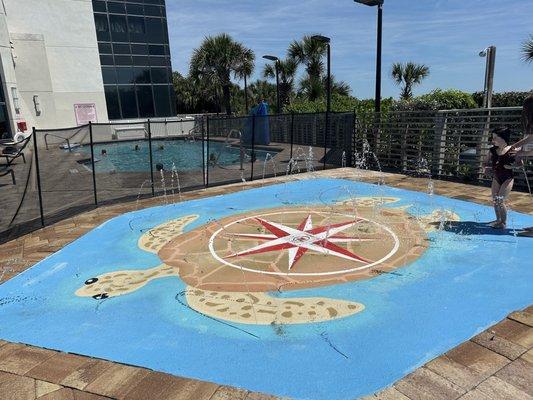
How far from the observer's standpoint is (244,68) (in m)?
35.2

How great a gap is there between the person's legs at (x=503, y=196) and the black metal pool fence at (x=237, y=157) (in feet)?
12.1

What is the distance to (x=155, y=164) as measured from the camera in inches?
583

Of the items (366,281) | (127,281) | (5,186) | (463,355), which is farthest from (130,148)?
(463,355)

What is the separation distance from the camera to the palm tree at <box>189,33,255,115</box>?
3406cm

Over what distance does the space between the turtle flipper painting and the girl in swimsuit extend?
0.59 metres

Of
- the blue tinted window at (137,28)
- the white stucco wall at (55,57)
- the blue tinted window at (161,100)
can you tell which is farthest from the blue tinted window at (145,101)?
the blue tinted window at (137,28)

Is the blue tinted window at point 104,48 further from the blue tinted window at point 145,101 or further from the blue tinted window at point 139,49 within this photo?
the blue tinted window at point 145,101

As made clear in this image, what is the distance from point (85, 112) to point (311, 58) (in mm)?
18610

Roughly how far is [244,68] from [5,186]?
91.9 ft

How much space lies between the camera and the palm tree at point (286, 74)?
33312 mm

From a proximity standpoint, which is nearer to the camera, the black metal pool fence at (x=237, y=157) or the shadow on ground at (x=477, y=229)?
the shadow on ground at (x=477, y=229)

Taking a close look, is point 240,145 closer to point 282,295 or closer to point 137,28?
point 282,295

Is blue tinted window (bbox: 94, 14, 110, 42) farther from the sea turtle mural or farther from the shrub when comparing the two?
the sea turtle mural

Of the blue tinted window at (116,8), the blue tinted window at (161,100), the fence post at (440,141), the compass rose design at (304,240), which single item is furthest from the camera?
the blue tinted window at (161,100)
